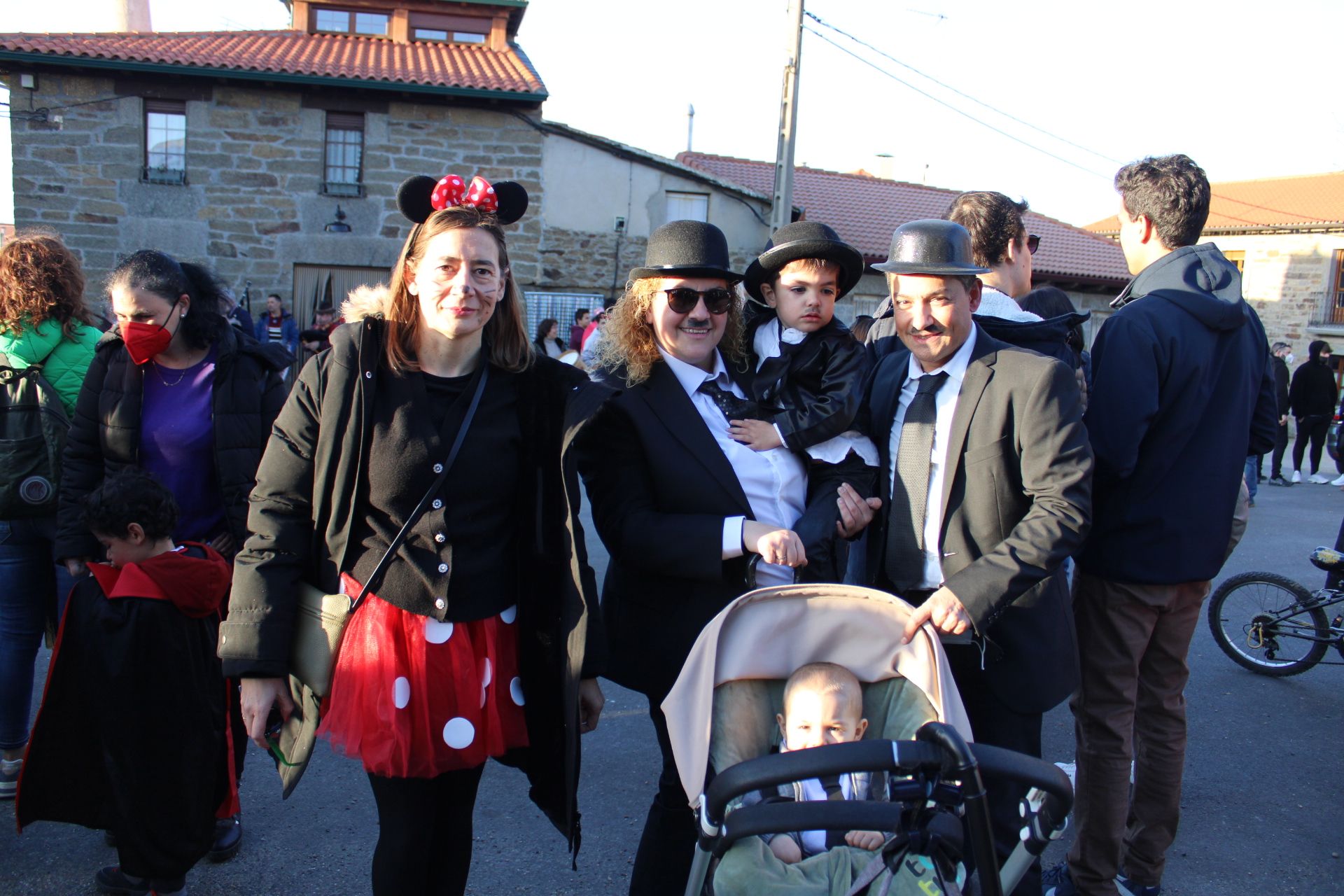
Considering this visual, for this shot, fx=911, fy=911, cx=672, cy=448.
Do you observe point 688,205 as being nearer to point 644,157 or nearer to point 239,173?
point 644,157

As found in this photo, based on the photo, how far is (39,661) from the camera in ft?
A: 15.0

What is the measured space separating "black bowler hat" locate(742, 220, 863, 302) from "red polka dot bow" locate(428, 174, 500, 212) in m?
0.79

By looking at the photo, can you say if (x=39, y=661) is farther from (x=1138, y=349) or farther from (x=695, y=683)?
(x=1138, y=349)

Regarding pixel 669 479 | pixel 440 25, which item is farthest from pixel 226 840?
pixel 440 25

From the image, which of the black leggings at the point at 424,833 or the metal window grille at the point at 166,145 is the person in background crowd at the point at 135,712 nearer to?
the black leggings at the point at 424,833

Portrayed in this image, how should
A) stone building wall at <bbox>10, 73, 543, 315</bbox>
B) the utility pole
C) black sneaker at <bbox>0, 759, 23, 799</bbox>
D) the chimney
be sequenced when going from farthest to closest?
the chimney < stone building wall at <bbox>10, 73, 543, 315</bbox> < the utility pole < black sneaker at <bbox>0, 759, 23, 799</bbox>

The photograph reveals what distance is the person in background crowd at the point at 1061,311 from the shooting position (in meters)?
3.08

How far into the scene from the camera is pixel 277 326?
1380 centimetres

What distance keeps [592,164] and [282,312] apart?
5922 mm

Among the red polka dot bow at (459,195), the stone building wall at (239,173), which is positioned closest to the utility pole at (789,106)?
the stone building wall at (239,173)

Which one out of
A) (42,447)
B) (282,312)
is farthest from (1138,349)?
(282,312)

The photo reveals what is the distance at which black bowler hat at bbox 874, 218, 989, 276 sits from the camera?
2.38 m

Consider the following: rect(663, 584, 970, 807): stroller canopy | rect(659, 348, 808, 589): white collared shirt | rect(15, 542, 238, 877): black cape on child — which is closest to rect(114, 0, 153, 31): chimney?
rect(15, 542, 238, 877): black cape on child

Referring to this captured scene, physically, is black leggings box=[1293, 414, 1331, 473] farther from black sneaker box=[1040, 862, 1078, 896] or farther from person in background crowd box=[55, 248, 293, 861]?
person in background crowd box=[55, 248, 293, 861]
